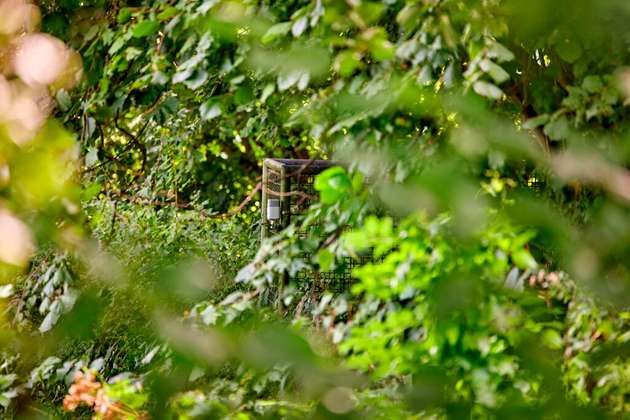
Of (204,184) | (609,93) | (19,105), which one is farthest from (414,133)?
(204,184)

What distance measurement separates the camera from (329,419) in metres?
0.62

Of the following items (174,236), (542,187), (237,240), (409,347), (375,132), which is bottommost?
(237,240)

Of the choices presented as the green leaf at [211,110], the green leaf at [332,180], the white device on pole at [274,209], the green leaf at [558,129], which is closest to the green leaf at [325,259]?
the green leaf at [211,110]

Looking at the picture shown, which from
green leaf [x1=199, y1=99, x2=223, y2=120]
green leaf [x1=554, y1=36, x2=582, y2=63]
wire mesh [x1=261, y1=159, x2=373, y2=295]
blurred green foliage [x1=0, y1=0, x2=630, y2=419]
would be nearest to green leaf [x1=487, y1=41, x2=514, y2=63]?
blurred green foliage [x1=0, y1=0, x2=630, y2=419]

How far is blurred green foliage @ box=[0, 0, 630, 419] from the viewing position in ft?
2.05

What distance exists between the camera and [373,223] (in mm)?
1627

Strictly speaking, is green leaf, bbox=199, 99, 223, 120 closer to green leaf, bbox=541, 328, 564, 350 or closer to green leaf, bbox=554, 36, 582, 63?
green leaf, bbox=554, 36, 582, 63

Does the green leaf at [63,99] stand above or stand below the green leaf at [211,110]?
above

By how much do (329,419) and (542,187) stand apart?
1701mm

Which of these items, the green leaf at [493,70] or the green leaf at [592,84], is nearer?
the green leaf at [493,70]

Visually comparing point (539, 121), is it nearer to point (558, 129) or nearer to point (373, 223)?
point (558, 129)

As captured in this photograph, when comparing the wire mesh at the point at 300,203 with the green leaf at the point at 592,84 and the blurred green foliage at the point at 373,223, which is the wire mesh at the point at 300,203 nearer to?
the blurred green foliage at the point at 373,223

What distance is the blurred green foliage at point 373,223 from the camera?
625mm

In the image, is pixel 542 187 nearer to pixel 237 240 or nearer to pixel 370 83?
pixel 370 83
